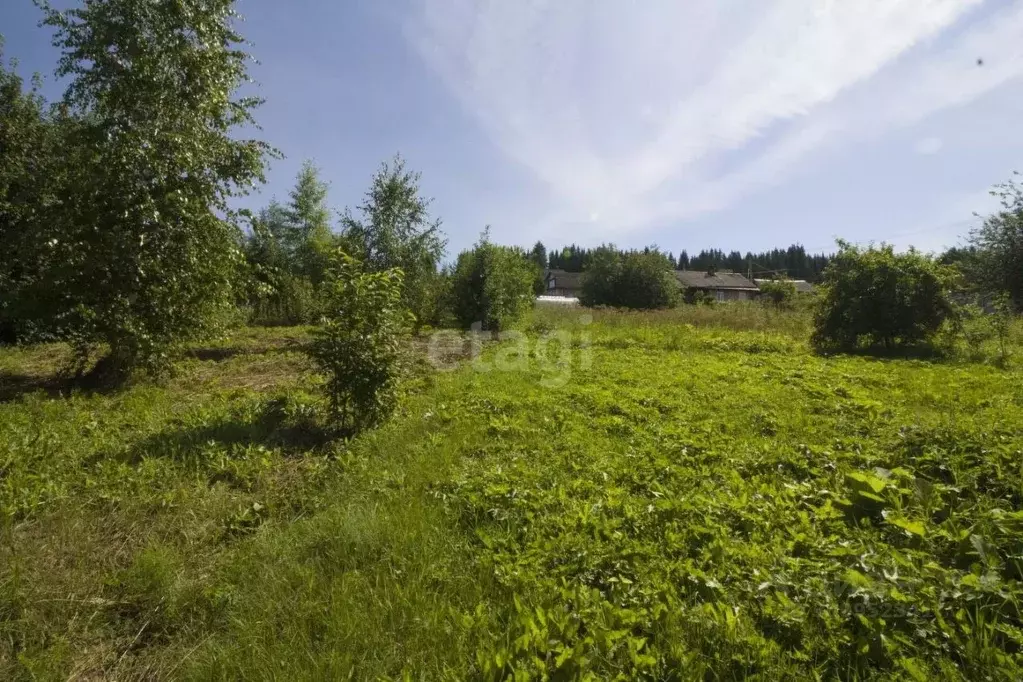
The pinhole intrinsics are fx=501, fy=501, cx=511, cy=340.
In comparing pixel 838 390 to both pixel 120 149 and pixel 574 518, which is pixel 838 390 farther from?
pixel 120 149

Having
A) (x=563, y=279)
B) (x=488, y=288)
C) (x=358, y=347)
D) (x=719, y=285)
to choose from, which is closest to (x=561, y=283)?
(x=563, y=279)

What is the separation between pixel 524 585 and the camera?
8.64 feet

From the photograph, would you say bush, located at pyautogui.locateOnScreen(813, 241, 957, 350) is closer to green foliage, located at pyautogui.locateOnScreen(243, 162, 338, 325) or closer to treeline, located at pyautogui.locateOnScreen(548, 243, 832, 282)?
green foliage, located at pyautogui.locateOnScreen(243, 162, 338, 325)

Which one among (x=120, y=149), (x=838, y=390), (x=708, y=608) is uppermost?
(x=120, y=149)

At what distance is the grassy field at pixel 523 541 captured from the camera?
2.18 meters

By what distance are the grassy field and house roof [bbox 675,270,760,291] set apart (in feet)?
187

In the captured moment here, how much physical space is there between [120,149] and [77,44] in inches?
97.2

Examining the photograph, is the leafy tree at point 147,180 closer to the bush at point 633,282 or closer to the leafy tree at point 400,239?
the leafy tree at point 400,239

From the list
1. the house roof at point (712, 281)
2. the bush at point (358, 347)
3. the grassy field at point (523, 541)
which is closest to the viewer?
the grassy field at point (523, 541)

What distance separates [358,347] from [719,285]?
61.4 m

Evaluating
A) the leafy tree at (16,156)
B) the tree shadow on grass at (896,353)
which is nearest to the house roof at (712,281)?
the tree shadow on grass at (896,353)

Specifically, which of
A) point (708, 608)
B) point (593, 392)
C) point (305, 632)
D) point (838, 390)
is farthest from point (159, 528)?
point (838, 390)

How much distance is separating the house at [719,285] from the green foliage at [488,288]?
45.2 m

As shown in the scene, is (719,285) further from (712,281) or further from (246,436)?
(246,436)
